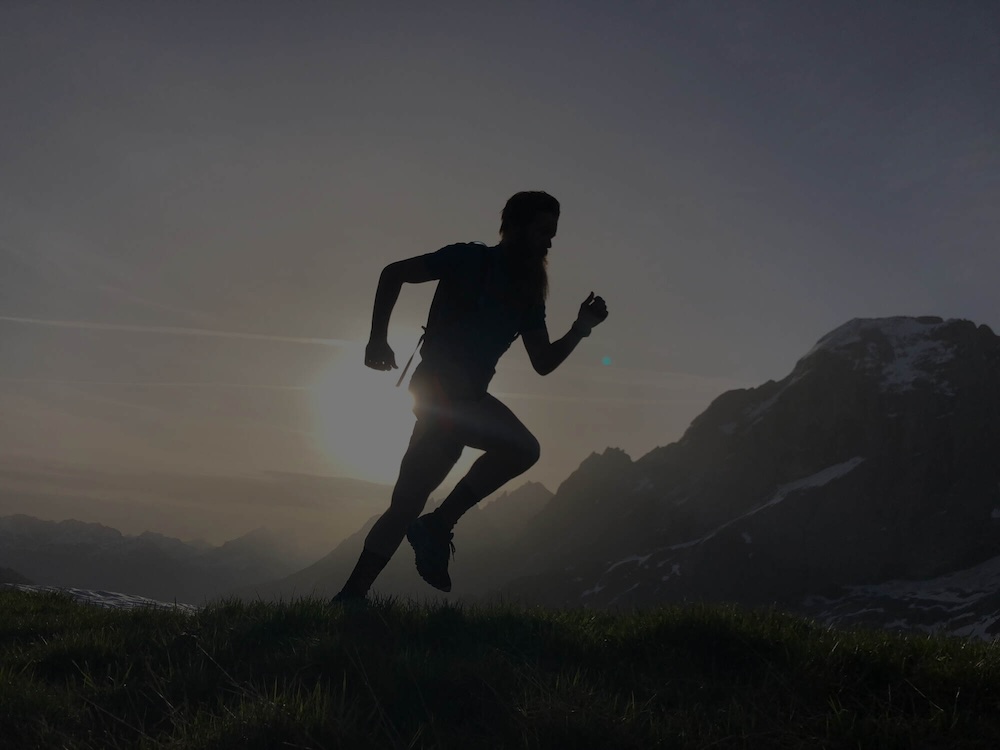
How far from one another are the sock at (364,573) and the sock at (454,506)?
689mm

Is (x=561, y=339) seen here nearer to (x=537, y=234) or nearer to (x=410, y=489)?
(x=537, y=234)

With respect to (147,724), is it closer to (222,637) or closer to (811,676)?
(222,637)

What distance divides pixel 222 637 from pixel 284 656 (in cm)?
93

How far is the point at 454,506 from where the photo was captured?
7.54 m

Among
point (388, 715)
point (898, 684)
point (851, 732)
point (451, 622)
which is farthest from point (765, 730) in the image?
point (451, 622)

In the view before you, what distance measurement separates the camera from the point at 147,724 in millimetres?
3979

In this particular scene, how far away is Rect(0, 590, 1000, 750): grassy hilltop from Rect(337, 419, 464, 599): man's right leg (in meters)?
1.14

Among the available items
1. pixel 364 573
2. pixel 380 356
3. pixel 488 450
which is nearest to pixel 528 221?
pixel 380 356

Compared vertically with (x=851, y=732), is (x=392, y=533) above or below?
above

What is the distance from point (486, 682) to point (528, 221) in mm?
4584

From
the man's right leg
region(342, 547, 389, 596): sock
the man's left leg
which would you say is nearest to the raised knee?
the man's left leg

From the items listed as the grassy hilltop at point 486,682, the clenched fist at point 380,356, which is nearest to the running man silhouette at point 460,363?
the clenched fist at point 380,356

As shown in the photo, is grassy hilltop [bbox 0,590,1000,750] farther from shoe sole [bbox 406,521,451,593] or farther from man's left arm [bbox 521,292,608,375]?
man's left arm [bbox 521,292,608,375]

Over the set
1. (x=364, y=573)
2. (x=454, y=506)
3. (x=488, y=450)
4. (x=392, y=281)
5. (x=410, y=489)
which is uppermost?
(x=392, y=281)
